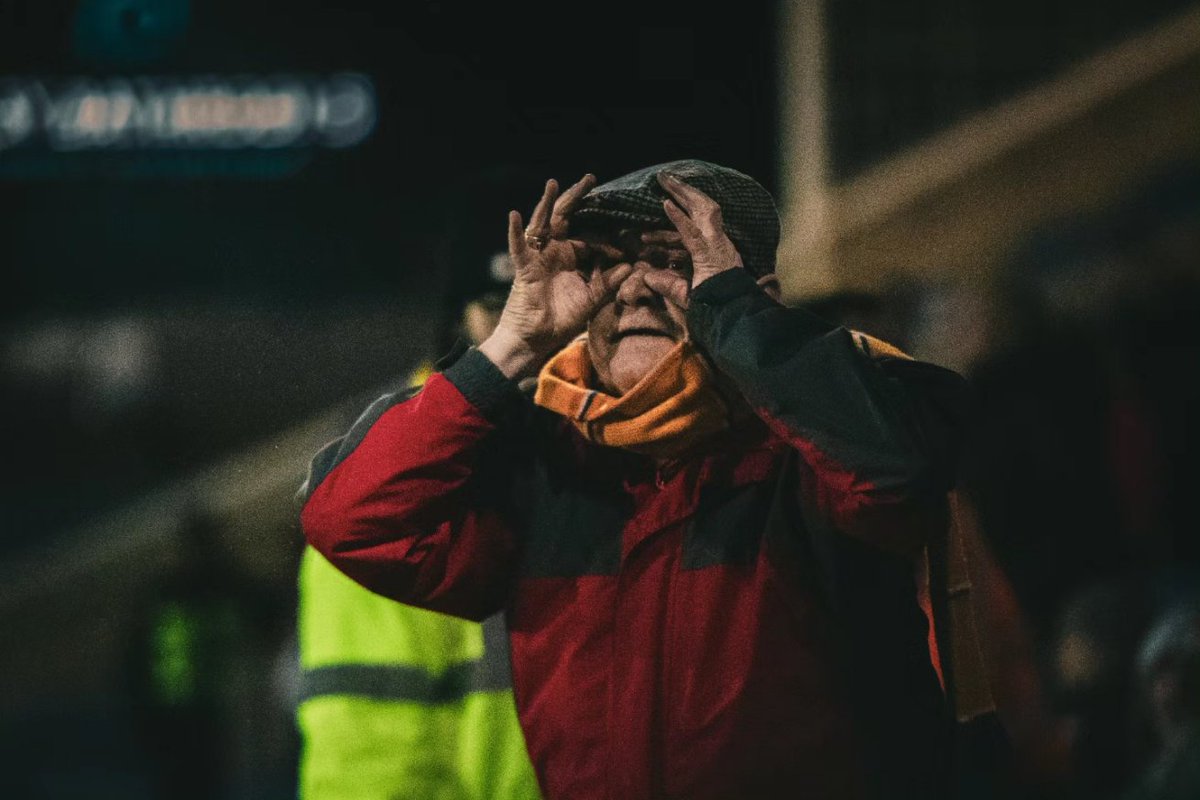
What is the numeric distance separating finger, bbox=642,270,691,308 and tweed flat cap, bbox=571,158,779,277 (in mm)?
60

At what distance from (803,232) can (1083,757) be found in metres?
3.57

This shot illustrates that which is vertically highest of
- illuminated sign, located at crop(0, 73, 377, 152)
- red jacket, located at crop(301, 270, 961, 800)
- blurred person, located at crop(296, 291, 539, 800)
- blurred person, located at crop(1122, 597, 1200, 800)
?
illuminated sign, located at crop(0, 73, 377, 152)

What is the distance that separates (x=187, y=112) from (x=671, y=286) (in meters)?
9.65

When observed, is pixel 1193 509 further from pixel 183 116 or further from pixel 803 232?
pixel 183 116

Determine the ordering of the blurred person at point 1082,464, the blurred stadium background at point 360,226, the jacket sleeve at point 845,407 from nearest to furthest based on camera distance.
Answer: the jacket sleeve at point 845,407, the blurred person at point 1082,464, the blurred stadium background at point 360,226

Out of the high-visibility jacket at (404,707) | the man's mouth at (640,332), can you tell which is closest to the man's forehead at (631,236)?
the man's mouth at (640,332)

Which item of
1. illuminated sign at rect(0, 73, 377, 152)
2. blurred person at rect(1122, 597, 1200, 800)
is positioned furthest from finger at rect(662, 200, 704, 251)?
illuminated sign at rect(0, 73, 377, 152)

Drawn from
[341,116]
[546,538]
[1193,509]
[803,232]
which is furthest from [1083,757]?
[341,116]

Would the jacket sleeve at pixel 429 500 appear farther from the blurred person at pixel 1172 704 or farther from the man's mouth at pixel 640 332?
the blurred person at pixel 1172 704

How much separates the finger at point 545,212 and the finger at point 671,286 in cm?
15

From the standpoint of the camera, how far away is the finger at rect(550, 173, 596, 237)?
2604 millimetres

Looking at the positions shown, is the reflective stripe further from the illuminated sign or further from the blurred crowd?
the illuminated sign

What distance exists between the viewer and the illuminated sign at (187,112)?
11.5 metres

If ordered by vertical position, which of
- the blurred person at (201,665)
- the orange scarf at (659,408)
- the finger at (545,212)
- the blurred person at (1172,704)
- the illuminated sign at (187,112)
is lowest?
the blurred person at (201,665)
